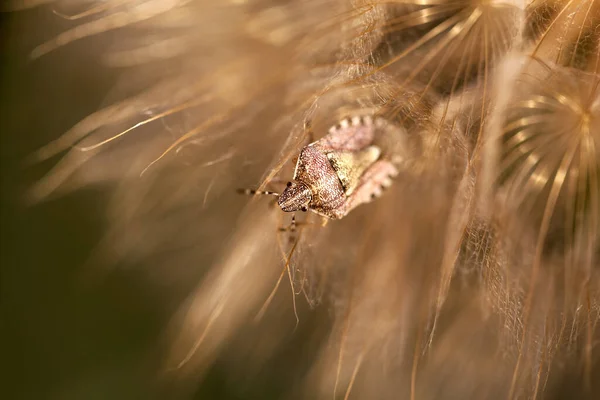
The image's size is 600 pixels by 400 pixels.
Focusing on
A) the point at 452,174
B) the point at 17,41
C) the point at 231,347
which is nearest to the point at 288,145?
the point at 452,174

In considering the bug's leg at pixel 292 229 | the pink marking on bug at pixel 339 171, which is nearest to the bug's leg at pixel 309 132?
the pink marking on bug at pixel 339 171

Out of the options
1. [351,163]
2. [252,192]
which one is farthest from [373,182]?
[252,192]

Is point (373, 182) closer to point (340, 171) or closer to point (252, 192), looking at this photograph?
point (340, 171)

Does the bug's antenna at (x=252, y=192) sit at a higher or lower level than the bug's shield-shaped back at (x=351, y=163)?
lower

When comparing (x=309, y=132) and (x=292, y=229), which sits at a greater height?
(x=309, y=132)

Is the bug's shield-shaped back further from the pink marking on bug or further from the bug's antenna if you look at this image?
the bug's antenna

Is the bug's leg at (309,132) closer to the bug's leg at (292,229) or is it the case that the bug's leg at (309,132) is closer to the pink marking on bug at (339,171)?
the pink marking on bug at (339,171)

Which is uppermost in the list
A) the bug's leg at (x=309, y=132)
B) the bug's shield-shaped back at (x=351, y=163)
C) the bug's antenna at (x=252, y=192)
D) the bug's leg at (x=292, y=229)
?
the bug's leg at (x=309, y=132)

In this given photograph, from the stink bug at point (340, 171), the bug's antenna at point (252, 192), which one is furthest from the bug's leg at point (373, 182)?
the bug's antenna at point (252, 192)
